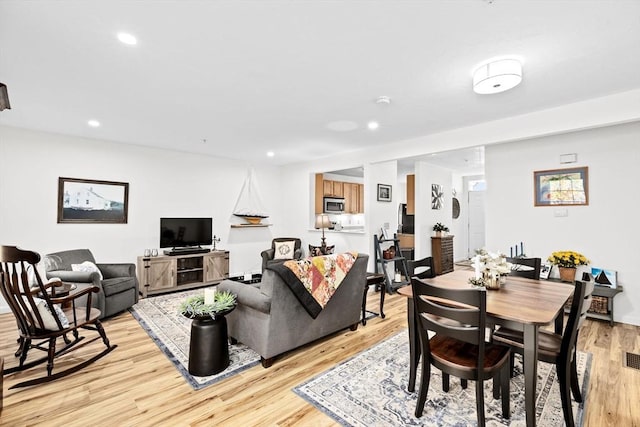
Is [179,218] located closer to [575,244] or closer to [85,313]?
[85,313]

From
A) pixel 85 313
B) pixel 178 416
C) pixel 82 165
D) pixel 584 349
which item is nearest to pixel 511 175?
pixel 584 349

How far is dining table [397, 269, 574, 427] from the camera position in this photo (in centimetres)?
171

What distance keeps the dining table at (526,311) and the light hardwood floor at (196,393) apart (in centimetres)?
62

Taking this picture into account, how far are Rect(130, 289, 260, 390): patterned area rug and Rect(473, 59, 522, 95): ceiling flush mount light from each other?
3167mm

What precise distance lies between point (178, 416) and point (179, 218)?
4.17 meters

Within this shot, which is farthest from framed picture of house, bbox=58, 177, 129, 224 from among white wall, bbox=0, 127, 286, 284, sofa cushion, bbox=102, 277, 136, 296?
sofa cushion, bbox=102, 277, 136, 296

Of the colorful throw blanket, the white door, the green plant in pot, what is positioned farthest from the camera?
the white door

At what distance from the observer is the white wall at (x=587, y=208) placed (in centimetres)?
355

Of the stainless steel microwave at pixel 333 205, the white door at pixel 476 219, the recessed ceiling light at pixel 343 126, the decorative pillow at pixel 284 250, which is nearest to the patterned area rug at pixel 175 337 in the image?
the decorative pillow at pixel 284 250

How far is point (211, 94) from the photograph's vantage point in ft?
10.2

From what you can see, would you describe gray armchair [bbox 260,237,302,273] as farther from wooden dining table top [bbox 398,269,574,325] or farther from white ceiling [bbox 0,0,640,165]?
wooden dining table top [bbox 398,269,574,325]

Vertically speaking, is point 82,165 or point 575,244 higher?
point 82,165

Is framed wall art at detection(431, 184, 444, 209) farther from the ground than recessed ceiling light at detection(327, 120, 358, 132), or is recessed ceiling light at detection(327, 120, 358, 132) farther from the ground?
recessed ceiling light at detection(327, 120, 358, 132)

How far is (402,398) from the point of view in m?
2.21
